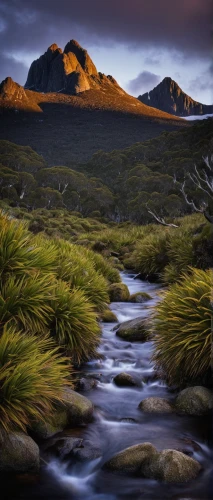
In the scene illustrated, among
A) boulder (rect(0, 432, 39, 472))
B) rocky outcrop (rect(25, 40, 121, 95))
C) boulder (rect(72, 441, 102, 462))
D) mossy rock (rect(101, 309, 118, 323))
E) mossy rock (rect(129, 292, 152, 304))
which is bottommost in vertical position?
mossy rock (rect(129, 292, 152, 304))

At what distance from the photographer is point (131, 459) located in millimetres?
5070

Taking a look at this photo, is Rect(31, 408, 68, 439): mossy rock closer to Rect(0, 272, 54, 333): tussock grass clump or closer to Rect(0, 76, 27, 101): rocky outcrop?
Rect(0, 272, 54, 333): tussock grass clump

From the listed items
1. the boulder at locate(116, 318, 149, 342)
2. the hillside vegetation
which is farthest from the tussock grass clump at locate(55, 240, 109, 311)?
the hillside vegetation

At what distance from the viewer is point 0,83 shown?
129 metres

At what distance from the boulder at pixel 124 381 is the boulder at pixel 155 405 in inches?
32.9

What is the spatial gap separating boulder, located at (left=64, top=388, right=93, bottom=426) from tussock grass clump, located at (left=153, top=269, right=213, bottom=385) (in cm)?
152

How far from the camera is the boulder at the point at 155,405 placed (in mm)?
6496

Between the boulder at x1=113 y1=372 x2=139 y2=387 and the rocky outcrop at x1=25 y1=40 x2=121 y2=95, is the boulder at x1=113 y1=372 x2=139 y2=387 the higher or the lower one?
the lower one

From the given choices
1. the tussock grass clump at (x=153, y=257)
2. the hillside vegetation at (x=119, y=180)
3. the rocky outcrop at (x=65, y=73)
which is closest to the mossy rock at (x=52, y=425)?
the tussock grass clump at (x=153, y=257)

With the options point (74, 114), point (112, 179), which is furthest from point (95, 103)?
point (112, 179)

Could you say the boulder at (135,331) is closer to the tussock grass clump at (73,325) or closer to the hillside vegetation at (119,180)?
the tussock grass clump at (73,325)

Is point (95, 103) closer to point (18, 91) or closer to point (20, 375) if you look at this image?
point (18, 91)

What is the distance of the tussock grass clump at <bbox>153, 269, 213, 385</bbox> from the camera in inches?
266

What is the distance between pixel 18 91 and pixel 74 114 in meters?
16.7
